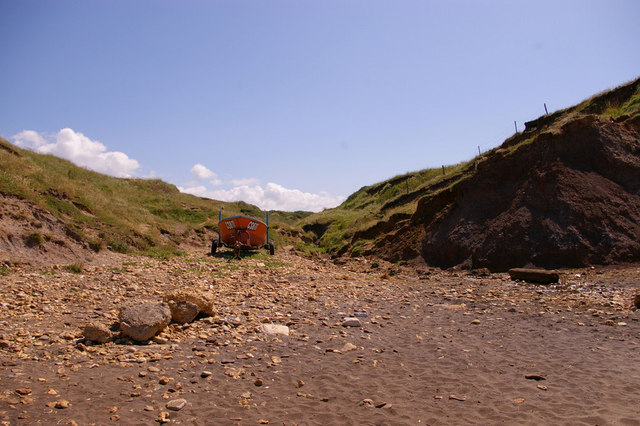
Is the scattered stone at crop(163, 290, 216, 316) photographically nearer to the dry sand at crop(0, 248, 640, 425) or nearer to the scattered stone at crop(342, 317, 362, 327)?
the dry sand at crop(0, 248, 640, 425)

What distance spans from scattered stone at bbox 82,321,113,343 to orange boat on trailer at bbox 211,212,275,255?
1445 cm

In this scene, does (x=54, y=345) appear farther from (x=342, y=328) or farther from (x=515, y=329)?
(x=515, y=329)

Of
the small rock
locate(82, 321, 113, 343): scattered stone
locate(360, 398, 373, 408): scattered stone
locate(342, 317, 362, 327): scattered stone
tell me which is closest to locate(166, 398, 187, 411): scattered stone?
the small rock

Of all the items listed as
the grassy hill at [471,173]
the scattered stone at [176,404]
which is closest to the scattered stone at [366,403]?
the scattered stone at [176,404]

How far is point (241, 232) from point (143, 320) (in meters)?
15.1

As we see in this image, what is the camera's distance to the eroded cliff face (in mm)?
13930

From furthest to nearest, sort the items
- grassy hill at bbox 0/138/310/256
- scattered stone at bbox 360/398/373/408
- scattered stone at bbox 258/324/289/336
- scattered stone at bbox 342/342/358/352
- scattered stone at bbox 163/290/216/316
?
grassy hill at bbox 0/138/310/256 < scattered stone at bbox 163/290/216/316 < scattered stone at bbox 258/324/289/336 < scattered stone at bbox 342/342/358/352 < scattered stone at bbox 360/398/373/408

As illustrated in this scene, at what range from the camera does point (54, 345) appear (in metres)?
5.61

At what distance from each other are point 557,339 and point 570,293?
14.3 ft

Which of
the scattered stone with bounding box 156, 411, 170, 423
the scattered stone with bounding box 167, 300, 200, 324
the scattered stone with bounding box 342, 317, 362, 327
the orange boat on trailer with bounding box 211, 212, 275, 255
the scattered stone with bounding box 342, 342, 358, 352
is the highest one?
the orange boat on trailer with bounding box 211, 212, 275, 255

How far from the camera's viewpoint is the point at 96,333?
5.84m

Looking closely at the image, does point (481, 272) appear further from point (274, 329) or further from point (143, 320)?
point (143, 320)

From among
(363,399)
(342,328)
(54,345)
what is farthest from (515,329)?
(54,345)

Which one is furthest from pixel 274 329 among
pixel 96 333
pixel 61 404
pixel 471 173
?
pixel 471 173
